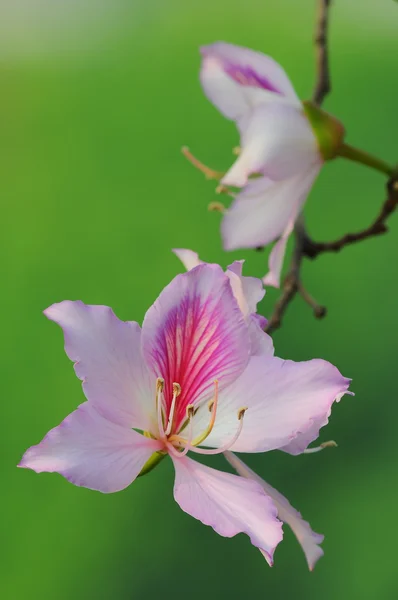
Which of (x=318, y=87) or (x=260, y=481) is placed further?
(x=318, y=87)

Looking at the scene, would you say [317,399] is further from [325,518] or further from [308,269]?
[308,269]

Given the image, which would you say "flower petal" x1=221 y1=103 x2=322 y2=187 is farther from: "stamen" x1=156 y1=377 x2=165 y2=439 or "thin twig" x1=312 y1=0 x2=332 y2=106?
"thin twig" x1=312 y1=0 x2=332 y2=106

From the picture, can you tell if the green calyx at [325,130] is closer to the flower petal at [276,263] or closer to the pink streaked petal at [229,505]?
the flower petal at [276,263]

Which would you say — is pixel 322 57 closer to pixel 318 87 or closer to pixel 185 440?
pixel 318 87

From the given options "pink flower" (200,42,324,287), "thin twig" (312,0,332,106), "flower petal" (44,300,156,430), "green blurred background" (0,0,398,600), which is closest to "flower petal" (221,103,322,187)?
→ "pink flower" (200,42,324,287)

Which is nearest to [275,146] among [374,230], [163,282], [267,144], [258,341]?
[267,144]

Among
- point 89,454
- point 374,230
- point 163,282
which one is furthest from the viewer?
point 163,282

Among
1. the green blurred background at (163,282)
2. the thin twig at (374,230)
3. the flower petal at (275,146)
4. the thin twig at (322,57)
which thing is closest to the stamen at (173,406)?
the flower petal at (275,146)

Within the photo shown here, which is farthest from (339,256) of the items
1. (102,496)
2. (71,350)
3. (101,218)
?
(71,350)
